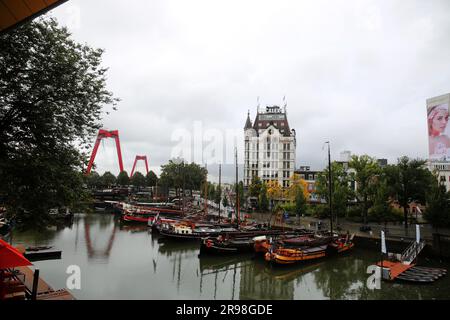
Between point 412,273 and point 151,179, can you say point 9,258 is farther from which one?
point 151,179

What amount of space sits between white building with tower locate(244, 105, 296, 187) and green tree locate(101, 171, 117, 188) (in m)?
55.5

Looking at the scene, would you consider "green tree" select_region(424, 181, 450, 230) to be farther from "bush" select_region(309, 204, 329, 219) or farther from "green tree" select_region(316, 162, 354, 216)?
"bush" select_region(309, 204, 329, 219)

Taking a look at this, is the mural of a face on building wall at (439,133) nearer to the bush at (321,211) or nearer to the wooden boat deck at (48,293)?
the bush at (321,211)

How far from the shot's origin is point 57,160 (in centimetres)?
902

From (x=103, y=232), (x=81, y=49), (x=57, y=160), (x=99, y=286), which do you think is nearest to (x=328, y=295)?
(x=99, y=286)

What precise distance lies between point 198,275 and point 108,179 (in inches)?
3468

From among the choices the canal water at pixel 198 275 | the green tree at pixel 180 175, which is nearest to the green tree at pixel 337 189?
the canal water at pixel 198 275

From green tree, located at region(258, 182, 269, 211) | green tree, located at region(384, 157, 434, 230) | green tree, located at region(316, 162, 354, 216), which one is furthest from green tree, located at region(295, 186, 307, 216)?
green tree, located at region(384, 157, 434, 230)

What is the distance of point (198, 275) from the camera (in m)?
18.8

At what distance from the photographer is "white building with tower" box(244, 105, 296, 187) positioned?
5684 centimetres

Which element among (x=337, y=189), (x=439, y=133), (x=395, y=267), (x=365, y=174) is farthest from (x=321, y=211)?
(x=395, y=267)

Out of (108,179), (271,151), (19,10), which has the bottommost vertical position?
(108,179)
